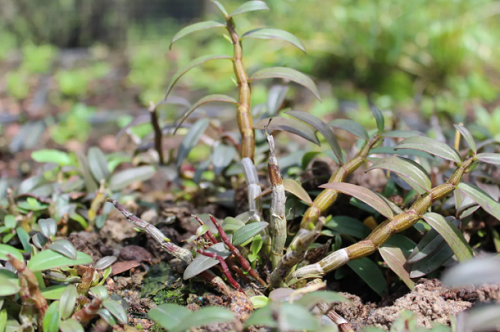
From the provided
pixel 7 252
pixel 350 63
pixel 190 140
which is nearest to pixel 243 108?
pixel 190 140

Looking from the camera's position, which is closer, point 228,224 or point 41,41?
point 228,224

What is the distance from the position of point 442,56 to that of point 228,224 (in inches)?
125

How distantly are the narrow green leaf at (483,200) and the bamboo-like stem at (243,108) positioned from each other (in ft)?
1.94

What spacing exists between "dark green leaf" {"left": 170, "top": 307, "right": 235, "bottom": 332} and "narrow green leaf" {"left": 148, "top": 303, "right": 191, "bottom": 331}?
0.05 meters

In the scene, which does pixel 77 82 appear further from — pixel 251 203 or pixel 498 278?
pixel 498 278

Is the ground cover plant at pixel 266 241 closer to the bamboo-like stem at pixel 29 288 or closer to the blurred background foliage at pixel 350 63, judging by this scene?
the bamboo-like stem at pixel 29 288

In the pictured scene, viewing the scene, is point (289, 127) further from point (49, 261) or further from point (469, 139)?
point (49, 261)

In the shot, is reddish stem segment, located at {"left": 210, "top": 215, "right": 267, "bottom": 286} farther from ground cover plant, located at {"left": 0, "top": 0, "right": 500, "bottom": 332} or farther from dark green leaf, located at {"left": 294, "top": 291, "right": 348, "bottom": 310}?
dark green leaf, located at {"left": 294, "top": 291, "right": 348, "bottom": 310}

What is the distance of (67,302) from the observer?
39.4 inches

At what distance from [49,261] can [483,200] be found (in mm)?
1060

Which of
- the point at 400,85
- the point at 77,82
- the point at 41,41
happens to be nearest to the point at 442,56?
the point at 400,85

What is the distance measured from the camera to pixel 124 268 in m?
1.29

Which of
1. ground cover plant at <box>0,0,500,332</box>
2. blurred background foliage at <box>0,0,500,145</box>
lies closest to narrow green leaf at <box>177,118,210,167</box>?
ground cover plant at <box>0,0,500,332</box>

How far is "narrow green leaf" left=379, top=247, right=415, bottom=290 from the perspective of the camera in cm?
114
